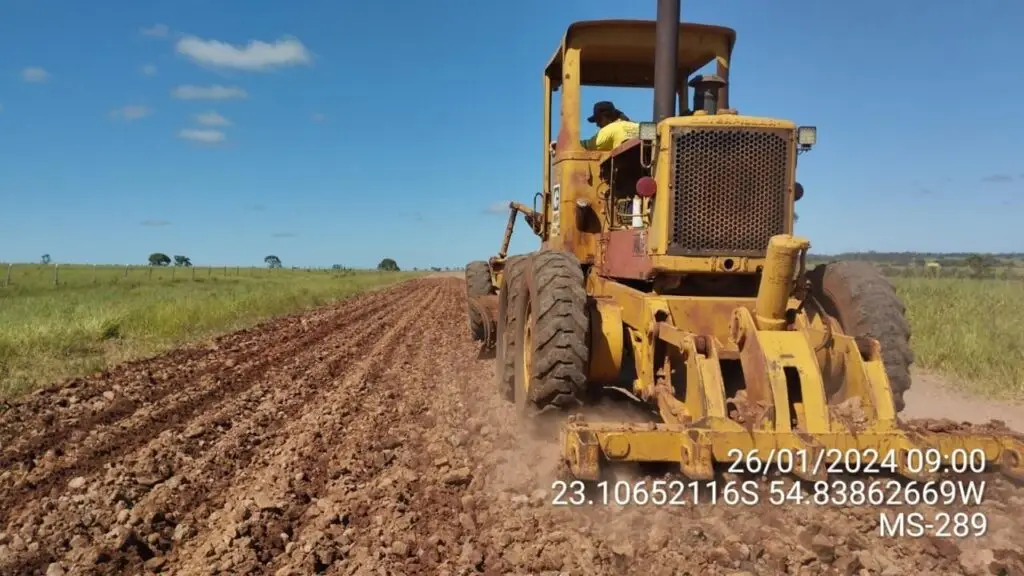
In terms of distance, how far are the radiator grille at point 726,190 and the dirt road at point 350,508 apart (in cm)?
176

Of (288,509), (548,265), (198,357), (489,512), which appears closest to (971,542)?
(489,512)

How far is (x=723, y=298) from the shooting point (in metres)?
4.70

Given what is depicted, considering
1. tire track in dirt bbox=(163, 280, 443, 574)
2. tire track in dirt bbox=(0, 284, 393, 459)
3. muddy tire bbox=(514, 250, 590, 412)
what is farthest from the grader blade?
tire track in dirt bbox=(0, 284, 393, 459)

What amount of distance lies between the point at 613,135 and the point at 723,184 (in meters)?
1.58

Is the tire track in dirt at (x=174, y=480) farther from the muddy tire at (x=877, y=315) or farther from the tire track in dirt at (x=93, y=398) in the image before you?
the muddy tire at (x=877, y=315)

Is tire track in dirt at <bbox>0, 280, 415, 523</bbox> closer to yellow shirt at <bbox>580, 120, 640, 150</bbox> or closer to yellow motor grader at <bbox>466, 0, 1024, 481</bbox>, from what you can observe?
yellow motor grader at <bbox>466, 0, 1024, 481</bbox>

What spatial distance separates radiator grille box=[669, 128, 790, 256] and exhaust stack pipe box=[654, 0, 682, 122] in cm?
92

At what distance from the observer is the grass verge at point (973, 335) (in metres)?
8.16

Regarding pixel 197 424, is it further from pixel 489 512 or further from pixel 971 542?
pixel 971 542

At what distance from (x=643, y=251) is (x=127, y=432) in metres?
4.11

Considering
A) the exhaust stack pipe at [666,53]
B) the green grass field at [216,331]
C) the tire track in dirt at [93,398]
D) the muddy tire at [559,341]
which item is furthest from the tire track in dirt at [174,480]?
the exhaust stack pipe at [666,53]

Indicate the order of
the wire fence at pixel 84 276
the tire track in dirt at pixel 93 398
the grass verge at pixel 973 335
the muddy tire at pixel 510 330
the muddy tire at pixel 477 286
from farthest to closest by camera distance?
the wire fence at pixel 84 276
the muddy tire at pixel 477 286
the grass verge at pixel 973 335
the muddy tire at pixel 510 330
the tire track in dirt at pixel 93 398

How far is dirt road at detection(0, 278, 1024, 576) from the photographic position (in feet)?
10.3

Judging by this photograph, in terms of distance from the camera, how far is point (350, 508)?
12.6ft
